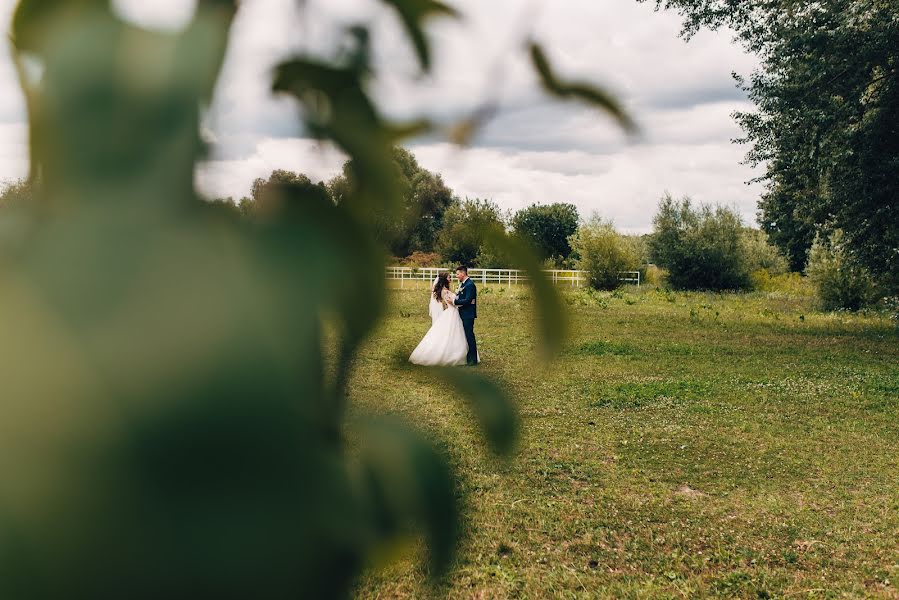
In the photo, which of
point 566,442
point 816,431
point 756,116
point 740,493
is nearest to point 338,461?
point 740,493

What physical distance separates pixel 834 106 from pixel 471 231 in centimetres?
1635

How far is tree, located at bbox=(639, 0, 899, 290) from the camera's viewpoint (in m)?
13.7

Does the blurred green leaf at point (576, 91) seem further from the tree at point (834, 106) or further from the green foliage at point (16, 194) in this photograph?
the tree at point (834, 106)

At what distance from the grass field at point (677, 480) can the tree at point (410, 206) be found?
0.04 metres

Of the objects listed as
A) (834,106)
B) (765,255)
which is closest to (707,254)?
(765,255)

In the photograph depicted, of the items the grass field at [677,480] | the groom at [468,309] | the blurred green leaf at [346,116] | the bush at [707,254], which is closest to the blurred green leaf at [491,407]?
the grass field at [677,480]

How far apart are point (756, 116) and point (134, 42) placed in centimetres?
1789

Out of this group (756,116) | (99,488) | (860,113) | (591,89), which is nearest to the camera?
(99,488)

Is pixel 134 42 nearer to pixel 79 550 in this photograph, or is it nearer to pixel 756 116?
A: pixel 79 550

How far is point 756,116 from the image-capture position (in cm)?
1623

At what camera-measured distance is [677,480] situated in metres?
7.35

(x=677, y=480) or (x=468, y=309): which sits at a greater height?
(x=468, y=309)

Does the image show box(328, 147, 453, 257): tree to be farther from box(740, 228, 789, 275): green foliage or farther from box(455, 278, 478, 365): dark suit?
box(740, 228, 789, 275): green foliage

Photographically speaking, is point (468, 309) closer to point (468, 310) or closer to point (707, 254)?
point (468, 310)
